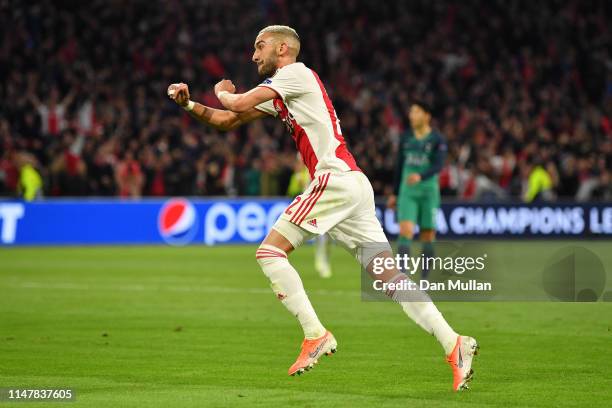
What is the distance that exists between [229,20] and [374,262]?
27.7 m

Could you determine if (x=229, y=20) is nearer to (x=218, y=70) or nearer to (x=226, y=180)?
(x=218, y=70)

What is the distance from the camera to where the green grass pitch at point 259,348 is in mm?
Answer: 7945

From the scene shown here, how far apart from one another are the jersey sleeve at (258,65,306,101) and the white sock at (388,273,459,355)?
161 cm

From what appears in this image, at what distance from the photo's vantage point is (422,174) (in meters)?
16.4

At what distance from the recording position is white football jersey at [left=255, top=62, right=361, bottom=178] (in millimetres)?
8500

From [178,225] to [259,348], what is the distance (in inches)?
687

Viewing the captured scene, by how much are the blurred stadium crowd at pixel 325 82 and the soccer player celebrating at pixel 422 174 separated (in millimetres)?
12707

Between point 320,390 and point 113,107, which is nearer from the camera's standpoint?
point 320,390

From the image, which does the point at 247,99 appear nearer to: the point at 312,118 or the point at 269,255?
the point at 312,118

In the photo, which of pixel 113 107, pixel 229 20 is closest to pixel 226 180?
pixel 113 107

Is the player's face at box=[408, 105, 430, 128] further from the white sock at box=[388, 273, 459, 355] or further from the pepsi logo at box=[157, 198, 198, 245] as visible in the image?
the pepsi logo at box=[157, 198, 198, 245]

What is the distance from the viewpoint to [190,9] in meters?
34.9

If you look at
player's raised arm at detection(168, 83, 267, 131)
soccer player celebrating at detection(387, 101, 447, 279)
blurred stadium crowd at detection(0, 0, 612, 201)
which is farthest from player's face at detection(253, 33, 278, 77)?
blurred stadium crowd at detection(0, 0, 612, 201)

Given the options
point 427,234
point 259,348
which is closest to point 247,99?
point 259,348
